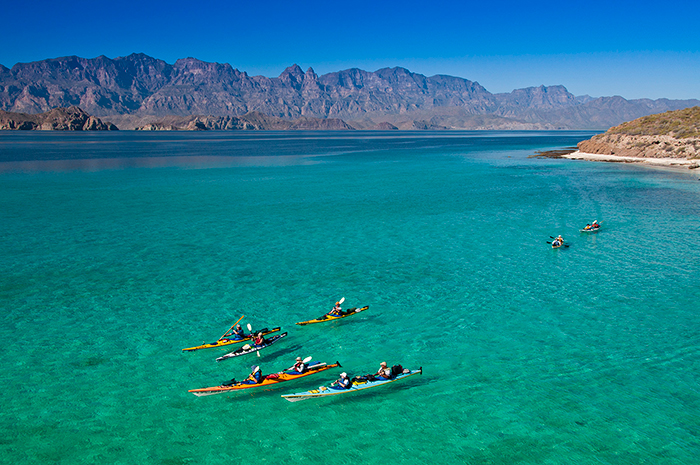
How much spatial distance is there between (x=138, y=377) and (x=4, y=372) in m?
8.04

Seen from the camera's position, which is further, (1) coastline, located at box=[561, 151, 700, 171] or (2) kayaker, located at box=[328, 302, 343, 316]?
(1) coastline, located at box=[561, 151, 700, 171]

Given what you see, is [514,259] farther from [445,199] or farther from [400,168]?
[400,168]

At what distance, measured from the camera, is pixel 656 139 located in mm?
151250

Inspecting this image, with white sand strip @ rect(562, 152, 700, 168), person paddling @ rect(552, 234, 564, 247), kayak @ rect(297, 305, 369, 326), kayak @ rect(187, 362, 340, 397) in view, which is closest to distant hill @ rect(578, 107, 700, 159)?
white sand strip @ rect(562, 152, 700, 168)

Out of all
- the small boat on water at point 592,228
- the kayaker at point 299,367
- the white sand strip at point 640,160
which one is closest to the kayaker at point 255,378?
the kayaker at point 299,367

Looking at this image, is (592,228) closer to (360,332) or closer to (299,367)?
(360,332)

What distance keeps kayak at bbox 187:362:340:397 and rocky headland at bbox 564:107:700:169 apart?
462 feet

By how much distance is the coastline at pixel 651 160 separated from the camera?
129837 millimetres

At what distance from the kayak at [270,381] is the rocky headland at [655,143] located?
5541 inches

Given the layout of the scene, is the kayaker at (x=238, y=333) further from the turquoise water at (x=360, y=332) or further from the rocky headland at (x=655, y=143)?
the rocky headland at (x=655, y=143)

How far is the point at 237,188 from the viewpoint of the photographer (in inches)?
3878

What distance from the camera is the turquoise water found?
72.1ft

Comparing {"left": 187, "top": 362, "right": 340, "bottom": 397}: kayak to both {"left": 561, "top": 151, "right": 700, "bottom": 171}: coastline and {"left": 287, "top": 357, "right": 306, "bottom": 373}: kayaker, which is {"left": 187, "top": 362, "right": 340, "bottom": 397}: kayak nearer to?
{"left": 287, "top": 357, "right": 306, "bottom": 373}: kayaker

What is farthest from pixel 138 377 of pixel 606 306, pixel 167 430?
pixel 606 306
